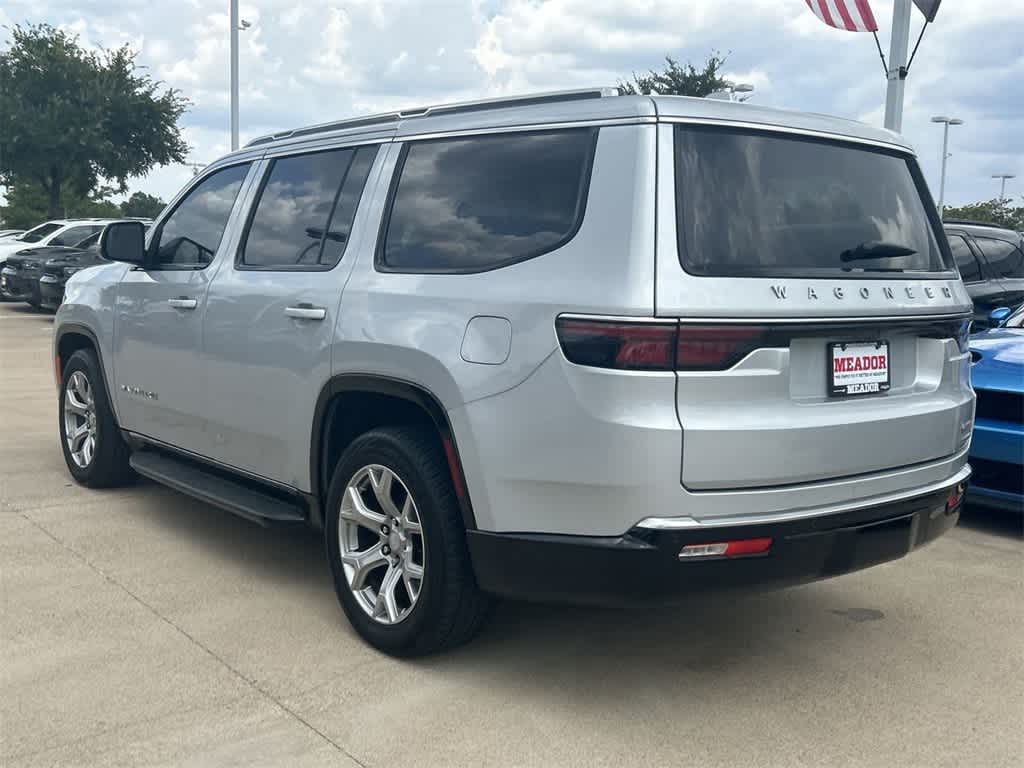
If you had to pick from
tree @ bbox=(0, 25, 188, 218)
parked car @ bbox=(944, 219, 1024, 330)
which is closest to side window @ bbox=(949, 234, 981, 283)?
parked car @ bbox=(944, 219, 1024, 330)

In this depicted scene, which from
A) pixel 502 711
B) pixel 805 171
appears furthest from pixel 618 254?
pixel 502 711

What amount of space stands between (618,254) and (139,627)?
2.35 metres

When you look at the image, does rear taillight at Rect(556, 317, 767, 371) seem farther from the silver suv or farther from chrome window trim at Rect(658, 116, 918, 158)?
chrome window trim at Rect(658, 116, 918, 158)

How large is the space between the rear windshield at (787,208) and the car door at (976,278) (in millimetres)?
5180

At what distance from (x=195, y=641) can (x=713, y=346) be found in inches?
87.2

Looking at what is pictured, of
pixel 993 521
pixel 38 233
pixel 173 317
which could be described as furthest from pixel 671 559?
pixel 38 233

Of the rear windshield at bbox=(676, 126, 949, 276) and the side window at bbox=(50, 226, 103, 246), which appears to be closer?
the rear windshield at bbox=(676, 126, 949, 276)

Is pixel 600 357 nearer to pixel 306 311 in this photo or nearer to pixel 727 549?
pixel 727 549

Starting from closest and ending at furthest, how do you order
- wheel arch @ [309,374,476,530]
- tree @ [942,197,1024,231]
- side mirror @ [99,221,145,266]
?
1. wheel arch @ [309,374,476,530]
2. side mirror @ [99,221,145,266]
3. tree @ [942,197,1024,231]

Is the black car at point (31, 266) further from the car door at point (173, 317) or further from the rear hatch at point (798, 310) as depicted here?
the rear hatch at point (798, 310)

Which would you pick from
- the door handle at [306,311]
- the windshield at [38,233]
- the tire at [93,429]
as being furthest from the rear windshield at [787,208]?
the windshield at [38,233]

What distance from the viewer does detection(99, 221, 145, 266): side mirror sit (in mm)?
5289

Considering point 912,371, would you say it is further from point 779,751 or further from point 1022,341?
point 1022,341

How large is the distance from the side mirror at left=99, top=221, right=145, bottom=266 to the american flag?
26.4 ft
